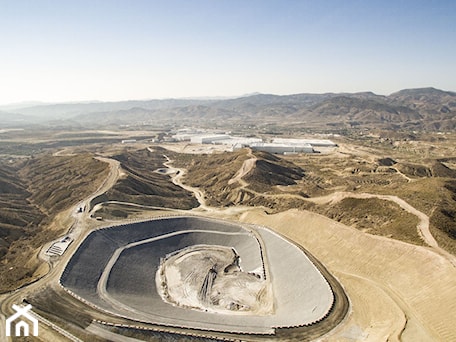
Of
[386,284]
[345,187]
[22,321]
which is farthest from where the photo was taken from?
[345,187]

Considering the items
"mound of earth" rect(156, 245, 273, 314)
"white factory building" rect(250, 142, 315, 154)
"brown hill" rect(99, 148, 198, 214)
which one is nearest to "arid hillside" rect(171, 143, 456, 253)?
"brown hill" rect(99, 148, 198, 214)

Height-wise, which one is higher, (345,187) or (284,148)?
(284,148)

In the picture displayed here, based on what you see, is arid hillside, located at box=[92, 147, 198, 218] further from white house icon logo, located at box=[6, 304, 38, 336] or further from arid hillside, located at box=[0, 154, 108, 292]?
white house icon logo, located at box=[6, 304, 38, 336]

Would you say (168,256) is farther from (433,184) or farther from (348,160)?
(348,160)

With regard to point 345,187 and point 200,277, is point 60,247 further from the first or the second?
point 345,187

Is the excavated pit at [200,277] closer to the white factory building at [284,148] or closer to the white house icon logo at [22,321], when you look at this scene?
the white house icon logo at [22,321]

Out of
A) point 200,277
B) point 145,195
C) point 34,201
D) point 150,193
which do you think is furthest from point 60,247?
point 34,201

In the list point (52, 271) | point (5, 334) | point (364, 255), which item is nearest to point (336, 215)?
point (364, 255)

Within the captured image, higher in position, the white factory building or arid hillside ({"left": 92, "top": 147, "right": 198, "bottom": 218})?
the white factory building

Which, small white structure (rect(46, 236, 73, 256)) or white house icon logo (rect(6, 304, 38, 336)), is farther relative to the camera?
small white structure (rect(46, 236, 73, 256))
